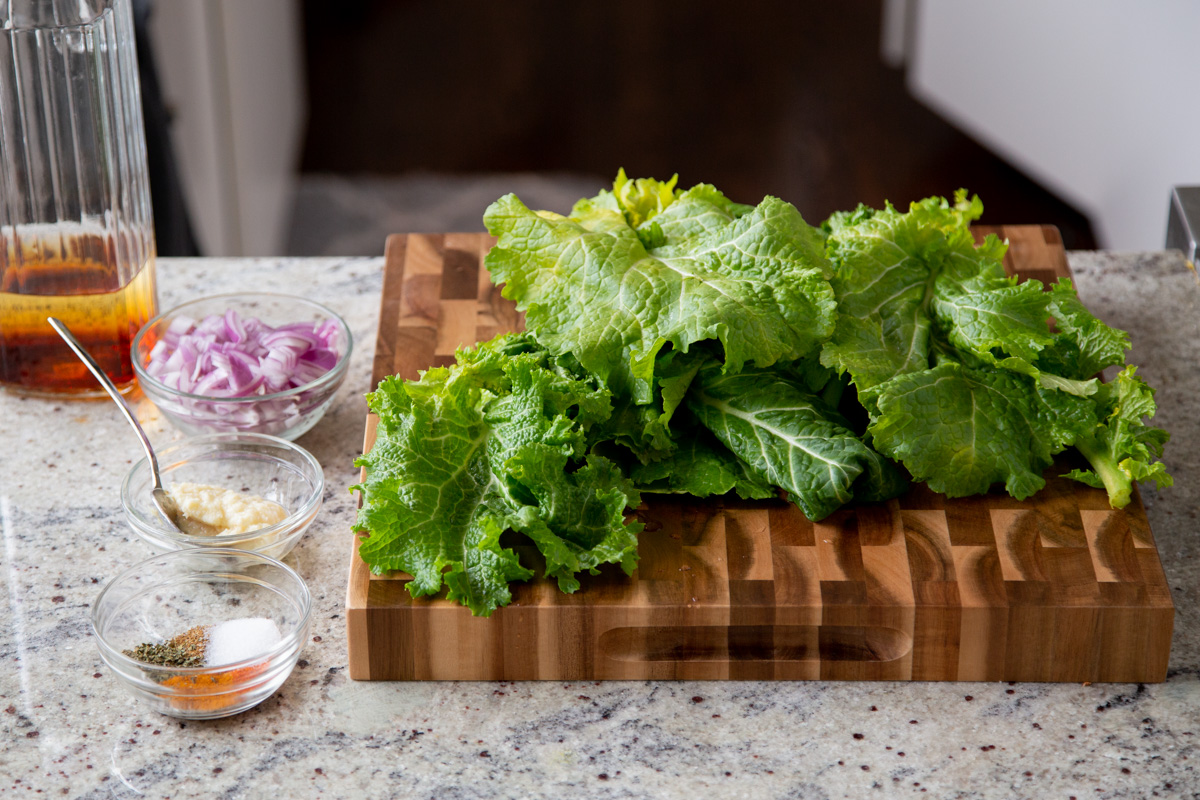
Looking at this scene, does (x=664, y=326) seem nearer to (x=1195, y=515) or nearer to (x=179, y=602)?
(x=179, y=602)

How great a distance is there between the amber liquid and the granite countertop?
1.04 ft

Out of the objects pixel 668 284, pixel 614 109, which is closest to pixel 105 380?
pixel 668 284

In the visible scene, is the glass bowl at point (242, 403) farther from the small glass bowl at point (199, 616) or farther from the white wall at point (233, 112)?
the white wall at point (233, 112)

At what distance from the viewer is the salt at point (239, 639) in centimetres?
123

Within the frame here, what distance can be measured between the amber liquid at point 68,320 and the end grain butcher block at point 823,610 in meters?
0.57

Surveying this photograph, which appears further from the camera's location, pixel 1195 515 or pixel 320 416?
pixel 320 416

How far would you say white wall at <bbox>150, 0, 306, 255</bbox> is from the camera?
3.32m

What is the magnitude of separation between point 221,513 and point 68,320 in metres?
0.41

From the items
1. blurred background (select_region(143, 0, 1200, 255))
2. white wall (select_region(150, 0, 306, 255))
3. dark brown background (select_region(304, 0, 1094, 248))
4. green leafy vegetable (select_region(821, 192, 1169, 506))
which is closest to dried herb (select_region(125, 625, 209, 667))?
green leafy vegetable (select_region(821, 192, 1169, 506))

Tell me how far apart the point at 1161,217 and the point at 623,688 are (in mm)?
2339

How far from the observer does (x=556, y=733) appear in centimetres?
120

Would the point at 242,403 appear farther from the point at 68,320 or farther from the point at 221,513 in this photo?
the point at 68,320

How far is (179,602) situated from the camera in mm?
1312

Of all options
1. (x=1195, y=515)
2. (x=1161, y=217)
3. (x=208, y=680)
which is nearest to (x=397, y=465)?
(x=208, y=680)
